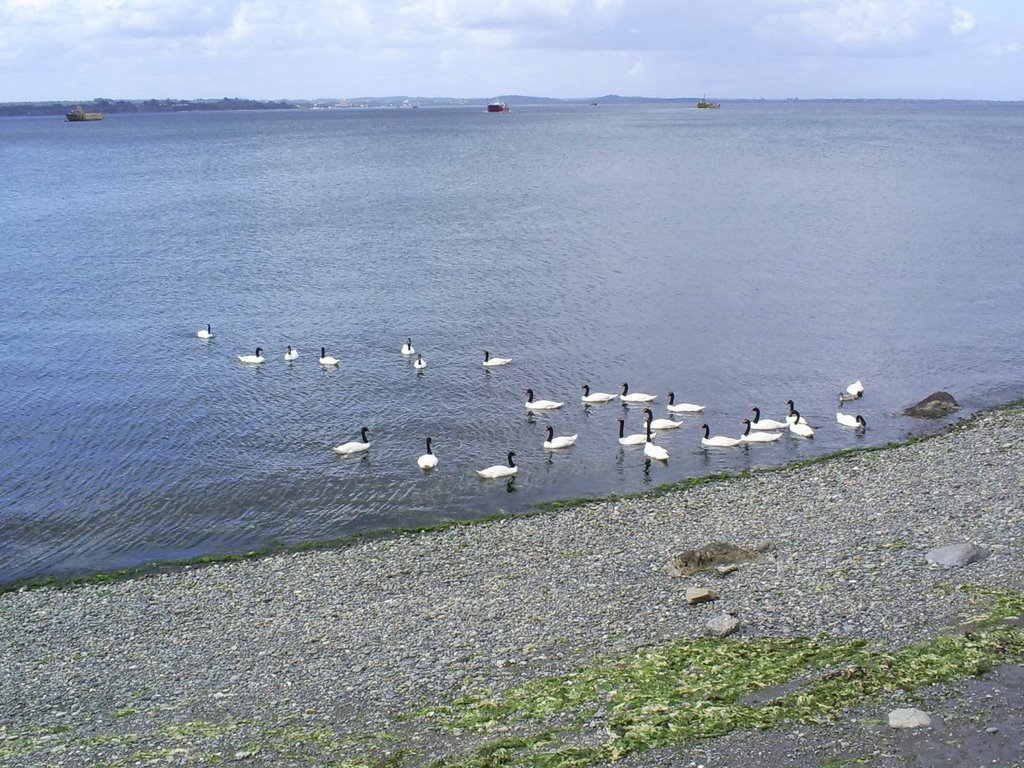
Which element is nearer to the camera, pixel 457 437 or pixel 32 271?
pixel 457 437

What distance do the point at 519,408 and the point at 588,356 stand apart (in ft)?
24.3

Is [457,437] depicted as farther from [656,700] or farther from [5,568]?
[656,700]

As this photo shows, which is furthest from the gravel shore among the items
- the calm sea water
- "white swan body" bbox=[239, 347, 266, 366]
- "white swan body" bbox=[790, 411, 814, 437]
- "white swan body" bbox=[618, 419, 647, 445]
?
"white swan body" bbox=[239, 347, 266, 366]

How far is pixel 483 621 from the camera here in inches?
874

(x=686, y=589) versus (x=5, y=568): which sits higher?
(x=686, y=589)

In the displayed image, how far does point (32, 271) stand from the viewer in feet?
226

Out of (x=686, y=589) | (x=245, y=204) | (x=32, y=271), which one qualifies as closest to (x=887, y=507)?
(x=686, y=589)

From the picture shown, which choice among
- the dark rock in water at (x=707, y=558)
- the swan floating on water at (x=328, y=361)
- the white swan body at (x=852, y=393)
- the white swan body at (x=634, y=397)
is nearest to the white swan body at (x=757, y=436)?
the white swan body at (x=634, y=397)

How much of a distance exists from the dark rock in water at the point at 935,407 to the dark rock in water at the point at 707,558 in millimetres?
16904

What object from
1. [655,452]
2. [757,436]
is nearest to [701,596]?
[655,452]

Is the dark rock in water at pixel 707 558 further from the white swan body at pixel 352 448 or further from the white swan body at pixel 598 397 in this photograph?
the white swan body at pixel 598 397

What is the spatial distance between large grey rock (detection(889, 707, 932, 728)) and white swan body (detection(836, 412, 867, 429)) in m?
22.7

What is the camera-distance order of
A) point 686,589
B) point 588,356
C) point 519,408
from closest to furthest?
point 686,589 → point 519,408 → point 588,356

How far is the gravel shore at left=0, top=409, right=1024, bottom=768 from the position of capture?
17.2 meters
